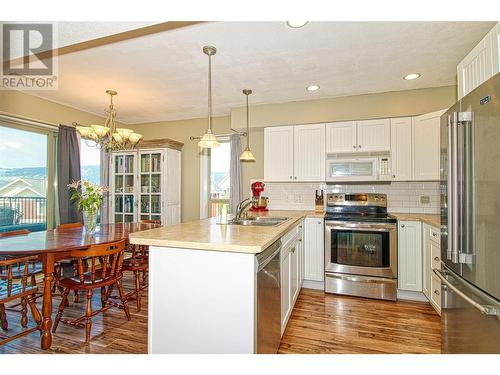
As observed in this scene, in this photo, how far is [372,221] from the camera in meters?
3.06

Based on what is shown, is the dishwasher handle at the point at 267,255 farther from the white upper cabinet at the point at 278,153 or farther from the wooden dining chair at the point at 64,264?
the wooden dining chair at the point at 64,264

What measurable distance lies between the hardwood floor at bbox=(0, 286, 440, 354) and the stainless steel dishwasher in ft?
1.25

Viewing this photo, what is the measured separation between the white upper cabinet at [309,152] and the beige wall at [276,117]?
0.48ft

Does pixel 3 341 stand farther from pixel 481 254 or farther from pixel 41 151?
pixel 481 254

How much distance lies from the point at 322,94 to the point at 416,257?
2380 millimetres

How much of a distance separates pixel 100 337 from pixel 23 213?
2540 millimetres

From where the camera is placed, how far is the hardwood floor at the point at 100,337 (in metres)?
2.04

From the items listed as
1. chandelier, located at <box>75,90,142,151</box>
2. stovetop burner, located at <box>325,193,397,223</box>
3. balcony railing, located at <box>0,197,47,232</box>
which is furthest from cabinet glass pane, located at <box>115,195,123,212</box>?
stovetop burner, located at <box>325,193,397,223</box>

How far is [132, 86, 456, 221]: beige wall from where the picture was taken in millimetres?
3322

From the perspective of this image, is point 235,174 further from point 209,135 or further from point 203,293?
point 203,293

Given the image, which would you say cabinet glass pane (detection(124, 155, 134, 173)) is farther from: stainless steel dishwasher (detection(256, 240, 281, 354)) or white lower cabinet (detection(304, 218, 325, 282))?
stainless steel dishwasher (detection(256, 240, 281, 354))
